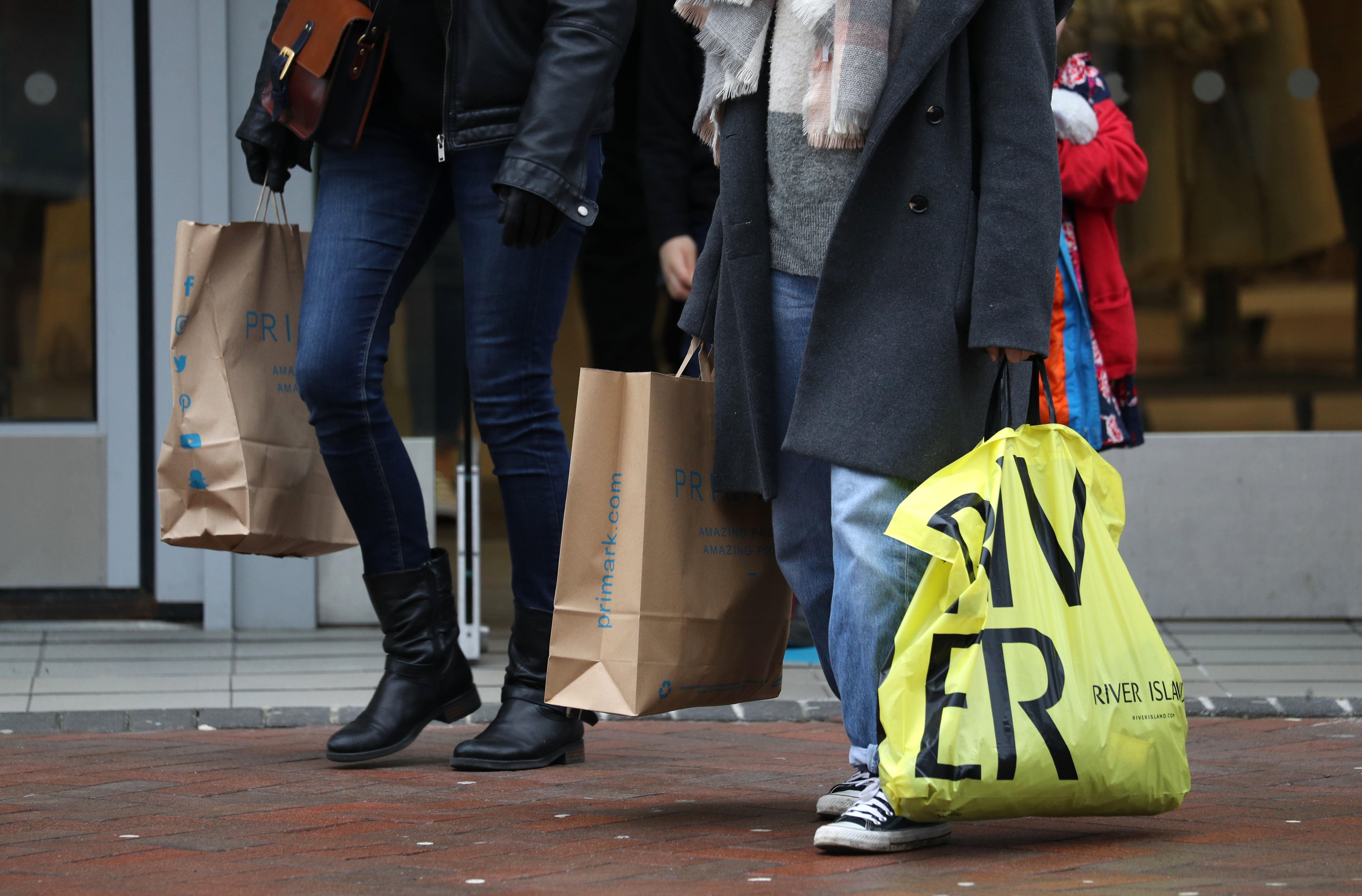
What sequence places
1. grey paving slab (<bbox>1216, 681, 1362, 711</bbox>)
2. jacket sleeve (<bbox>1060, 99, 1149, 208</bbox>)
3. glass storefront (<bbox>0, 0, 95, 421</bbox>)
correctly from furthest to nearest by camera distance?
1. glass storefront (<bbox>0, 0, 95, 421</bbox>)
2. grey paving slab (<bbox>1216, 681, 1362, 711</bbox>)
3. jacket sleeve (<bbox>1060, 99, 1149, 208</bbox>)

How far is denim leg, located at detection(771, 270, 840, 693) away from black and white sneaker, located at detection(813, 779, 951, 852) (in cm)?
25

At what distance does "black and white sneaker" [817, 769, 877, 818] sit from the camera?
2.74 metres

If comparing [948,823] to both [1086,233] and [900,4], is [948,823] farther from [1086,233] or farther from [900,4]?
[1086,233]

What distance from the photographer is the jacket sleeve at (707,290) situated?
2.84 meters

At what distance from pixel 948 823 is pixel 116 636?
11.1 ft

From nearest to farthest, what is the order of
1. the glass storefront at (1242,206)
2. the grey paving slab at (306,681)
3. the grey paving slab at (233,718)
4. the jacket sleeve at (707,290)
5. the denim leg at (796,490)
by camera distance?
the denim leg at (796,490) < the jacket sleeve at (707,290) < the grey paving slab at (233,718) < the grey paving slab at (306,681) < the glass storefront at (1242,206)

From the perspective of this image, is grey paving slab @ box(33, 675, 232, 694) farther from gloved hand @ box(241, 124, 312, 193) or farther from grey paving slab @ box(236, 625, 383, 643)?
gloved hand @ box(241, 124, 312, 193)

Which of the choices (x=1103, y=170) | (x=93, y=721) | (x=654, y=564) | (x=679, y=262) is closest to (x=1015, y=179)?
(x=654, y=564)

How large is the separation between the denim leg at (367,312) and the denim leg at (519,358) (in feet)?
0.37

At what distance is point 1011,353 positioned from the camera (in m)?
2.51

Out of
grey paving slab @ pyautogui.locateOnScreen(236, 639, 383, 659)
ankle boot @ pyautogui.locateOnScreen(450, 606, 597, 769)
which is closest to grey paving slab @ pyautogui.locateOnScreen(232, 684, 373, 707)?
grey paving slab @ pyautogui.locateOnScreen(236, 639, 383, 659)

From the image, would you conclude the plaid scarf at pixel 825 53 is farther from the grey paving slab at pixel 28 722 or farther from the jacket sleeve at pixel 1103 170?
the grey paving slab at pixel 28 722

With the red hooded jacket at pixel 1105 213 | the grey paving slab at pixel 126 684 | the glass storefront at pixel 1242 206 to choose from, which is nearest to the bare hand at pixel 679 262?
the red hooded jacket at pixel 1105 213

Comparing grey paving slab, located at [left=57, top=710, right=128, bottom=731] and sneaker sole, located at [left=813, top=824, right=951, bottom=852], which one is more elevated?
sneaker sole, located at [left=813, top=824, right=951, bottom=852]
